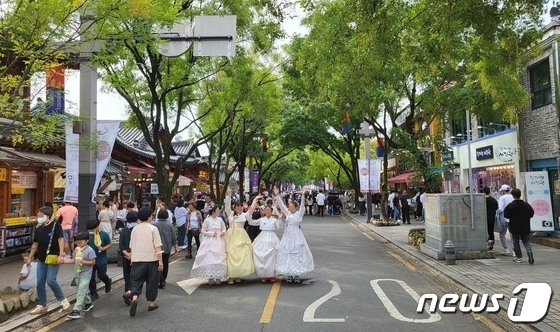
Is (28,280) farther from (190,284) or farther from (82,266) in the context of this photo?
(190,284)

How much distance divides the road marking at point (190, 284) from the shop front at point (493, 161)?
11.0m

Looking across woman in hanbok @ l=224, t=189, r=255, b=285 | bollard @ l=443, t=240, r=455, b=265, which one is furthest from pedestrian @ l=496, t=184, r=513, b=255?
woman in hanbok @ l=224, t=189, r=255, b=285

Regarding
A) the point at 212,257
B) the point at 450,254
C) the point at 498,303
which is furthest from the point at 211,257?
the point at 450,254

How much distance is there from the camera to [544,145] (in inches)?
644

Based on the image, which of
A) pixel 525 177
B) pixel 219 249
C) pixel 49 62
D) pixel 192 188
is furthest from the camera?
pixel 192 188

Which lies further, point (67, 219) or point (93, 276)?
point (67, 219)

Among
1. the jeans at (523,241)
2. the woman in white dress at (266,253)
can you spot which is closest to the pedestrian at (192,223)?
the woman in white dress at (266,253)

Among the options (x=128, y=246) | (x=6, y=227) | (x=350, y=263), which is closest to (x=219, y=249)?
(x=128, y=246)

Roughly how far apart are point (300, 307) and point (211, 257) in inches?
106

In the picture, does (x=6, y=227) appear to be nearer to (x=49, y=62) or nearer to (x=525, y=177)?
(x=49, y=62)

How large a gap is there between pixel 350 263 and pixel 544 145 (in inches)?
348

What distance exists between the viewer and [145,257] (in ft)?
25.1

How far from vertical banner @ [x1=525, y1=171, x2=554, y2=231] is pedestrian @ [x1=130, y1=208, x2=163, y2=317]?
41.8 feet

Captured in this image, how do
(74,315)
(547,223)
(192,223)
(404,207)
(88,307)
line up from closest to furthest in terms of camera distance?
1. (74,315)
2. (88,307)
3. (192,223)
4. (547,223)
5. (404,207)
